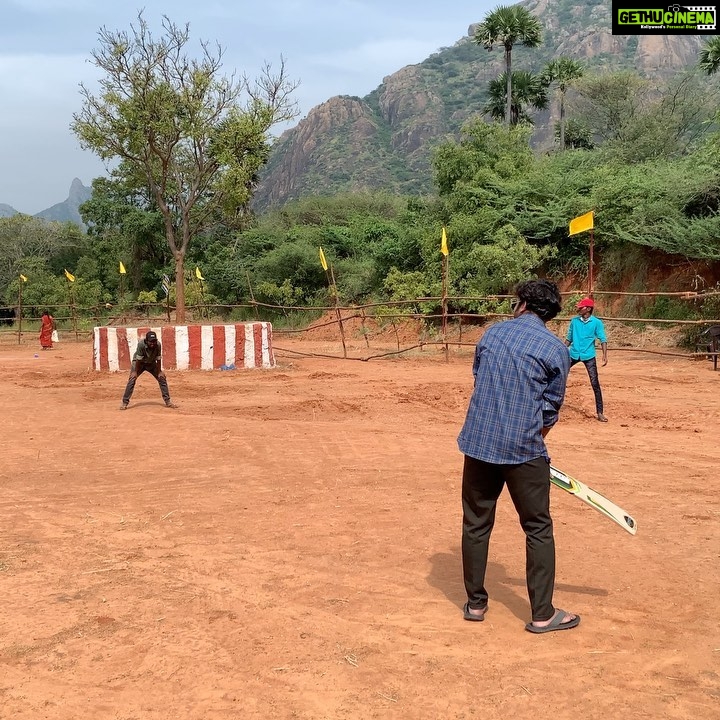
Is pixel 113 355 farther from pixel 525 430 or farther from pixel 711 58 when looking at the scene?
pixel 711 58

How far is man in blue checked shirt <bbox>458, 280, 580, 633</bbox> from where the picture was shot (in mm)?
3414

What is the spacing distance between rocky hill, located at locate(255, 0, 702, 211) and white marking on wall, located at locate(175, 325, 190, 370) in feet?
187

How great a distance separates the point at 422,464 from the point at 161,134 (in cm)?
1540

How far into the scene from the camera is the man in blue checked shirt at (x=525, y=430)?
3414 millimetres

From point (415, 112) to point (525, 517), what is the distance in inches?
3702

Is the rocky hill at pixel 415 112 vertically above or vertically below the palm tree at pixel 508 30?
above

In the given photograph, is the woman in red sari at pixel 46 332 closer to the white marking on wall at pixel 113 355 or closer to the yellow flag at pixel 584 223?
the white marking on wall at pixel 113 355

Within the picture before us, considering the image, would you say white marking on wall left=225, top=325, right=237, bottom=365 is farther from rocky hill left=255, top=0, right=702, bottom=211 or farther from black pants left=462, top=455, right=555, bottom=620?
rocky hill left=255, top=0, right=702, bottom=211

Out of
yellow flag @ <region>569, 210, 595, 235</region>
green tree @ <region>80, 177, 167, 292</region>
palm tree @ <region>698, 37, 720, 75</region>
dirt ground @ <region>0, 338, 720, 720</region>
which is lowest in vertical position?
dirt ground @ <region>0, 338, 720, 720</region>

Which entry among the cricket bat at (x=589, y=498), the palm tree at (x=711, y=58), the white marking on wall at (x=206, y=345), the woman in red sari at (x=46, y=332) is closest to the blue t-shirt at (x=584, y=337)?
the cricket bat at (x=589, y=498)

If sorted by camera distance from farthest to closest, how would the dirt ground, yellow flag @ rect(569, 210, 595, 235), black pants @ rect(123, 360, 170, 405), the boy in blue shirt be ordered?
yellow flag @ rect(569, 210, 595, 235), black pants @ rect(123, 360, 170, 405), the boy in blue shirt, the dirt ground

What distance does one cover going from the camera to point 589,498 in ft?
12.3

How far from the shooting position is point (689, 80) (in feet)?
100

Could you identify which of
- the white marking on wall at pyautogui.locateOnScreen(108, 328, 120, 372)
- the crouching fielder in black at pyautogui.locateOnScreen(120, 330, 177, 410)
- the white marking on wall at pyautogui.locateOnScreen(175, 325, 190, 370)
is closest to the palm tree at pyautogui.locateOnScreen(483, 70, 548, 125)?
the white marking on wall at pyautogui.locateOnScreen(175, 325, 190, 370)
